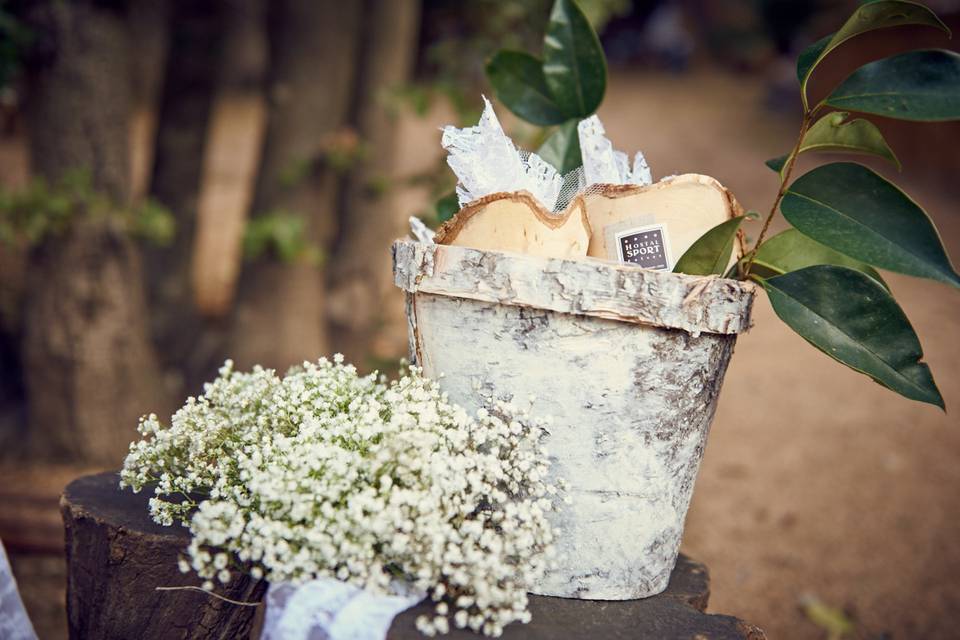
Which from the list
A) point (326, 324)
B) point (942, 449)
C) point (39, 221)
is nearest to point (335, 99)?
point (326, 324)

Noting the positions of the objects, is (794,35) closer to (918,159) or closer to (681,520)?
(918,159)

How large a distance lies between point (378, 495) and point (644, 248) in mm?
766

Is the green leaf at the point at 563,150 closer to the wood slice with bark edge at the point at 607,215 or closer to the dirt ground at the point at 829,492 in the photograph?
the wood slice with bark edge at the point at 607,215

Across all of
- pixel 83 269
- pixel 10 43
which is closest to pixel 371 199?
pixel 83 269

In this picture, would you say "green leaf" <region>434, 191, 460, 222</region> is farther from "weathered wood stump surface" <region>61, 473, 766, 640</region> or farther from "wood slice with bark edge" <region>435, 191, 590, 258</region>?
"weathered wood stump surface" <region>61, 473, 766, 640</region>

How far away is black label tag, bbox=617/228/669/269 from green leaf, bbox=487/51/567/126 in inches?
23.3

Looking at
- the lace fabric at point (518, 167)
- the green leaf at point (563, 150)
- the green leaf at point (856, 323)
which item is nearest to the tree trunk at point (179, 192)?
the green leaf at point (563, 150)

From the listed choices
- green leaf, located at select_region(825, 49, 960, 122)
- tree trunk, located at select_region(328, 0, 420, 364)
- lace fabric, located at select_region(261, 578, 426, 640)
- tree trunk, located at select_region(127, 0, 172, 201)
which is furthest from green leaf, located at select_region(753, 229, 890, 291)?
tree trunk, located at select_region(127, 0, 172, 201)

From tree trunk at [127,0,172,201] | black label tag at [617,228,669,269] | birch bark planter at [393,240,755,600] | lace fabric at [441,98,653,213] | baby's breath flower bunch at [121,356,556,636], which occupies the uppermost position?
tree trunk at [127,0,172,201]

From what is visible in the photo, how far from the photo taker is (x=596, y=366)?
162cm

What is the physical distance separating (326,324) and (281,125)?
1.18m

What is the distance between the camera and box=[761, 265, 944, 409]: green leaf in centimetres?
153

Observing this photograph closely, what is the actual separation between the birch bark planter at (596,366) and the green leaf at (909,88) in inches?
16.4

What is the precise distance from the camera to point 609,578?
1.73 metres
